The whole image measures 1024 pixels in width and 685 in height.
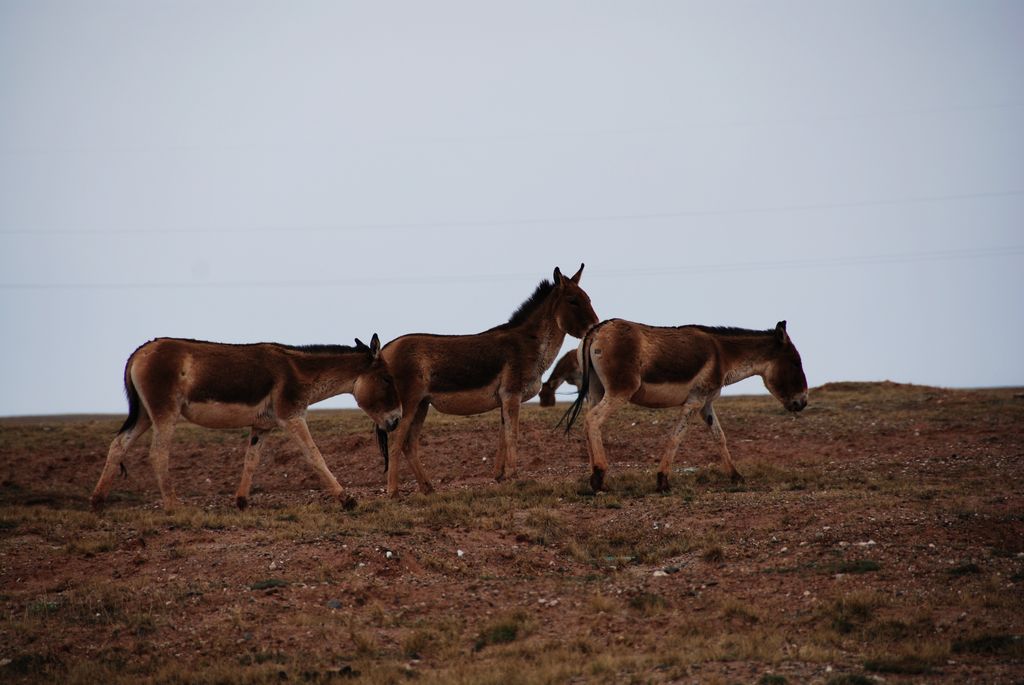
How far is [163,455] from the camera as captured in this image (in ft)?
60.4

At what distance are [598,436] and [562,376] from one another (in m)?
5.14

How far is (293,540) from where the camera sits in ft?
51.3

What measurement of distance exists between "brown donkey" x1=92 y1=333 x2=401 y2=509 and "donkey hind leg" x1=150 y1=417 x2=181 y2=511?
0.02 m

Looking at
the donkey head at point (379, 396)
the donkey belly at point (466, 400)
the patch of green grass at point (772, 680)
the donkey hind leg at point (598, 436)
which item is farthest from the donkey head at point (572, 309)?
the patch of green grass at point (772, 680)

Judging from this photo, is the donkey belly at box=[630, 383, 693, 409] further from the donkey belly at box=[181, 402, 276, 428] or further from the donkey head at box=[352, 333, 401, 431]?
the donkey belly at box=[181, 402, 276, 428]

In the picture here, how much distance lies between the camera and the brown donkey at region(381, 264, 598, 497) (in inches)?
786

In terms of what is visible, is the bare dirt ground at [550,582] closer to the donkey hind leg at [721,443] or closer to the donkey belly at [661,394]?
the donkey hind leg at [721,443]

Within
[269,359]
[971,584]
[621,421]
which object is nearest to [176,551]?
[269,359]

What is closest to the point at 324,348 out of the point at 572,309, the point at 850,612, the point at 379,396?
the point at 379,396

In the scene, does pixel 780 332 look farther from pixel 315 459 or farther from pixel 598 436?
pixel 315 459

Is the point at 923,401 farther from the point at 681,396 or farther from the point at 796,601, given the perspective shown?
the point at 796,601

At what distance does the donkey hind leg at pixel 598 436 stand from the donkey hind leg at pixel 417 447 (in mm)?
3034

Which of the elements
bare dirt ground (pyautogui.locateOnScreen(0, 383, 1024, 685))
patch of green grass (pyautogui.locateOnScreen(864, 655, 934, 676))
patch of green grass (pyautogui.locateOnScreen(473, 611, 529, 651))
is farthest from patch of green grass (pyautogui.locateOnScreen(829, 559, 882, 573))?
patch of green grass (pyautogui.locateOnScreen(473, 611, 529, 651))

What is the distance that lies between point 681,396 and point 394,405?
4905 millimetres
